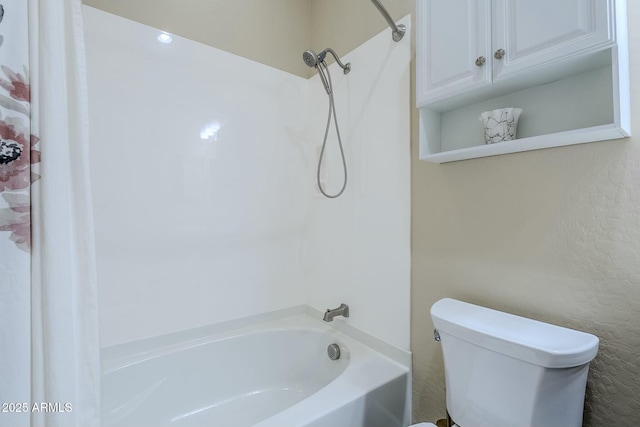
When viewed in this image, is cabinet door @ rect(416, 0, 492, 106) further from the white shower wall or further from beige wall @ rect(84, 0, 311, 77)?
beige wall @ rect(84, 0, 311, 77)

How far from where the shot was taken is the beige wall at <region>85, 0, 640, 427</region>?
82 cm

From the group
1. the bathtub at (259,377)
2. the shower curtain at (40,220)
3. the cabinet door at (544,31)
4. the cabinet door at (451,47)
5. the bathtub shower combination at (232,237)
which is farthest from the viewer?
the bathtub shower combination at (232,237)

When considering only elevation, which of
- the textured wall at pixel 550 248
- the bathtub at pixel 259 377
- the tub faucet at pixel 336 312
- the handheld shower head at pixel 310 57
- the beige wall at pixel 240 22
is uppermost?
the beige wall at pixel 240 22

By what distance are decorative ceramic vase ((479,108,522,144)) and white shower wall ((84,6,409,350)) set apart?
426 millimetres

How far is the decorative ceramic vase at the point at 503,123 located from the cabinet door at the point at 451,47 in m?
0.12

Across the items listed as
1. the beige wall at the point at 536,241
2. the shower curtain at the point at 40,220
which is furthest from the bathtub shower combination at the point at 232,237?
the shower curtain at the point at 40,220

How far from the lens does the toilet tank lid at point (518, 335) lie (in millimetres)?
753

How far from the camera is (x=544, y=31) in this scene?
83 centimetres

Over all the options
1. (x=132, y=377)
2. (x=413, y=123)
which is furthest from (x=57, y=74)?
(x=132, y=377)

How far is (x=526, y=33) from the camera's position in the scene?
33.9 inches

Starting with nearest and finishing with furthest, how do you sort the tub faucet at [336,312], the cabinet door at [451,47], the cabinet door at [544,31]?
1. the cabinet door at [544,31]
2. the cabinet door at [451,47]
3. the tub faucet at [336,312]

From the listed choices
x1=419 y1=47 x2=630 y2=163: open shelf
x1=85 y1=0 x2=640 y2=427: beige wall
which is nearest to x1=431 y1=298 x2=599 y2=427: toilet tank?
x1=85 y1=0 x2=640 y2=427: beige wall

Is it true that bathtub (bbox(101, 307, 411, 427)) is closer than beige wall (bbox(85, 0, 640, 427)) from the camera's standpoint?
No

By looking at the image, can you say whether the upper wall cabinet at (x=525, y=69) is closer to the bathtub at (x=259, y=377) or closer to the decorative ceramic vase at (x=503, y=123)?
the decorative ceramic vase at (x=503, y=123)
